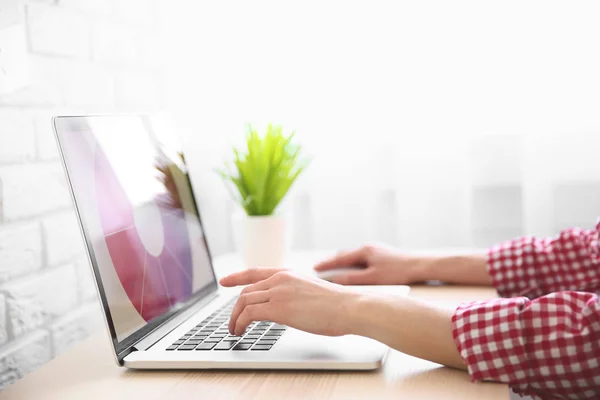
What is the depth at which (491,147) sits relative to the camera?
155 cm

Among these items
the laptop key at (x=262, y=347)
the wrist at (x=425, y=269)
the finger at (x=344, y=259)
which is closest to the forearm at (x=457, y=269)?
the wrist at (x=425, y=269)

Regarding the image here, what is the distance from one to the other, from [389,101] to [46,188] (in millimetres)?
736

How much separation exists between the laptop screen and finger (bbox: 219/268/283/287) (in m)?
0.11

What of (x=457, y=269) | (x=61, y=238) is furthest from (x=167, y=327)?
(x=457, y=269)

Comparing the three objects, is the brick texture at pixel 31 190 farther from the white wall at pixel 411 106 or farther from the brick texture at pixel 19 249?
the white wall at pixel 411 106

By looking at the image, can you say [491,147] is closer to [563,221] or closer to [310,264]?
[563,221]

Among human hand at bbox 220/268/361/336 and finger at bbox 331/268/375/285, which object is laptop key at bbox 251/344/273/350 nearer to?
human hand at bbox 220/268/361/336

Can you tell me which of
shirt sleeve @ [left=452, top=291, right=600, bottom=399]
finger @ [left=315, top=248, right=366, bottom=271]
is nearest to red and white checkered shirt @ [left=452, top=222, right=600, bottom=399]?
shirt sleeve @ [left=452, top=291, right=600, bottom=399]

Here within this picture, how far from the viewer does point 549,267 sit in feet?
4.14

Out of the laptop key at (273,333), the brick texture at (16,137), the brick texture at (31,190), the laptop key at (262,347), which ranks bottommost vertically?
the laptop key at (262,347)

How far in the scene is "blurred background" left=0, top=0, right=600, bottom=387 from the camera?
1.51 meters

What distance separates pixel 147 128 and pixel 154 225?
17 cm

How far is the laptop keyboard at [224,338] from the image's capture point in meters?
0.88

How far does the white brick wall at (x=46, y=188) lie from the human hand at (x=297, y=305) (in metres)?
0.36
